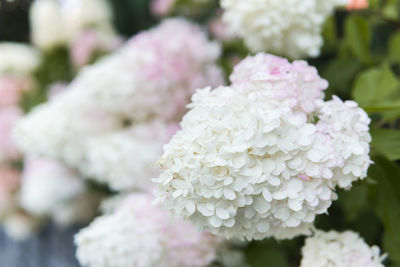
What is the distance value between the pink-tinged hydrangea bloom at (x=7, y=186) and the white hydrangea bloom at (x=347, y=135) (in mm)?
740

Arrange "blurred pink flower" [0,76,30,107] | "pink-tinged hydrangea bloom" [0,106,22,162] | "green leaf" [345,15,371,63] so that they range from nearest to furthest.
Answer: "green leaf" [345,15,371,63] → "pink-tinged hydrangea bloom" [0,106,22,162] → "blurred pink flower" [0,76,30,107]

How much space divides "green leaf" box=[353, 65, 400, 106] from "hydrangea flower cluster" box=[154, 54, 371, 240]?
0.13m

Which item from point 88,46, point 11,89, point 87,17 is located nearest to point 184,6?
point 88,46

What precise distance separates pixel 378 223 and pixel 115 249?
29 centimetres

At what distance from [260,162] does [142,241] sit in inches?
7.0

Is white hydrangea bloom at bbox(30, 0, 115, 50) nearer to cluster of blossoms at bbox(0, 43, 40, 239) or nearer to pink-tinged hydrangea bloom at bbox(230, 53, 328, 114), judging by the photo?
cluster of blossoms at bbox(0, 43, 40, 239)

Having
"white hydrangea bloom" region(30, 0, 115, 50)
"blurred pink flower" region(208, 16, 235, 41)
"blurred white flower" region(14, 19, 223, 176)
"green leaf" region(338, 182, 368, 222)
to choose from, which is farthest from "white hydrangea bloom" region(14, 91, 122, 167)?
"white hydrangea bloom" region(30, 0, 115, 50)

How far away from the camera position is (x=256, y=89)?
13.7 inches

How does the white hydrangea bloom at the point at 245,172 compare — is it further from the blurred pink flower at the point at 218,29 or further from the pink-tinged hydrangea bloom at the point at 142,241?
the blurred pink flower at the point at 218,29

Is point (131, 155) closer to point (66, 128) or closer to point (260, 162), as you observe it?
point (66, 128)

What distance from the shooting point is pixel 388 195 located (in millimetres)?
410

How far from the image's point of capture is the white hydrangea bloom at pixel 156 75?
58 centimetres

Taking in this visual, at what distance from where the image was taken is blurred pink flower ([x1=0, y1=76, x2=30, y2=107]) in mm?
1023

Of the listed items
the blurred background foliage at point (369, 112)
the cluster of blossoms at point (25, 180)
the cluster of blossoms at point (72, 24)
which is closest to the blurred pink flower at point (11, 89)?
the cluster of blossoms at point (25, 180)
